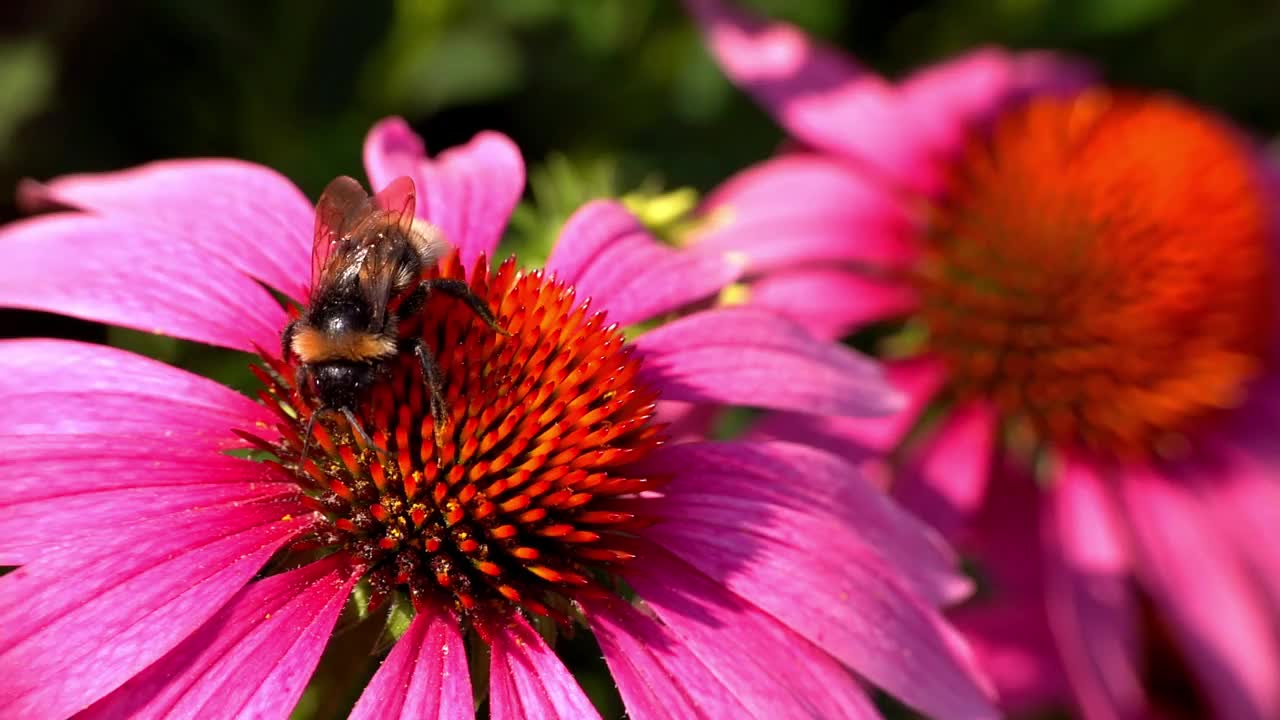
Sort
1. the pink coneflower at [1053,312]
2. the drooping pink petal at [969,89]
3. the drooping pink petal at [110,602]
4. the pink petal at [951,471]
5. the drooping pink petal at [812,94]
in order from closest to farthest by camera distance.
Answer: the drooping pink petal at [110,602], the pink petal at [951,471], the pink coneflower at [1053,312], the drooping pink petal at [812,94], the drooping pink petal at [969,89]

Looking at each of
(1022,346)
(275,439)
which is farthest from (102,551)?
(1022,346)

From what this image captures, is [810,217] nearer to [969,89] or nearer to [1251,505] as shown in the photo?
[969,89]

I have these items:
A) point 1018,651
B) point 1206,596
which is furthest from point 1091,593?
point 1206,596

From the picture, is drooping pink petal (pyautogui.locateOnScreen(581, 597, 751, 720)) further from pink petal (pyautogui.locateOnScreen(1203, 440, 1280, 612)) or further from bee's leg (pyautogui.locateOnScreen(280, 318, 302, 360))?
pink petal (pyautogui.locateOnScreen(1203, 440, 1280, 612))

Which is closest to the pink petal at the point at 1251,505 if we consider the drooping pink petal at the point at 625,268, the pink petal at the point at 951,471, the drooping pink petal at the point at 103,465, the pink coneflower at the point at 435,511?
the pink petal at the point at 951,471

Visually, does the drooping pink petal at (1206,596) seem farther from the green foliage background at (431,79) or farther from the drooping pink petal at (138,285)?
the drooping pink petal at (138,285)

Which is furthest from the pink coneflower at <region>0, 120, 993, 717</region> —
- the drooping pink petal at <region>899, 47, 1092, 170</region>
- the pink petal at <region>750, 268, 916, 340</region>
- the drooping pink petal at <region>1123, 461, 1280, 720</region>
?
the drooping pink petal at <region>899, 47, 1092, 170</region>

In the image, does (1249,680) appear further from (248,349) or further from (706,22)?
(248,349)
